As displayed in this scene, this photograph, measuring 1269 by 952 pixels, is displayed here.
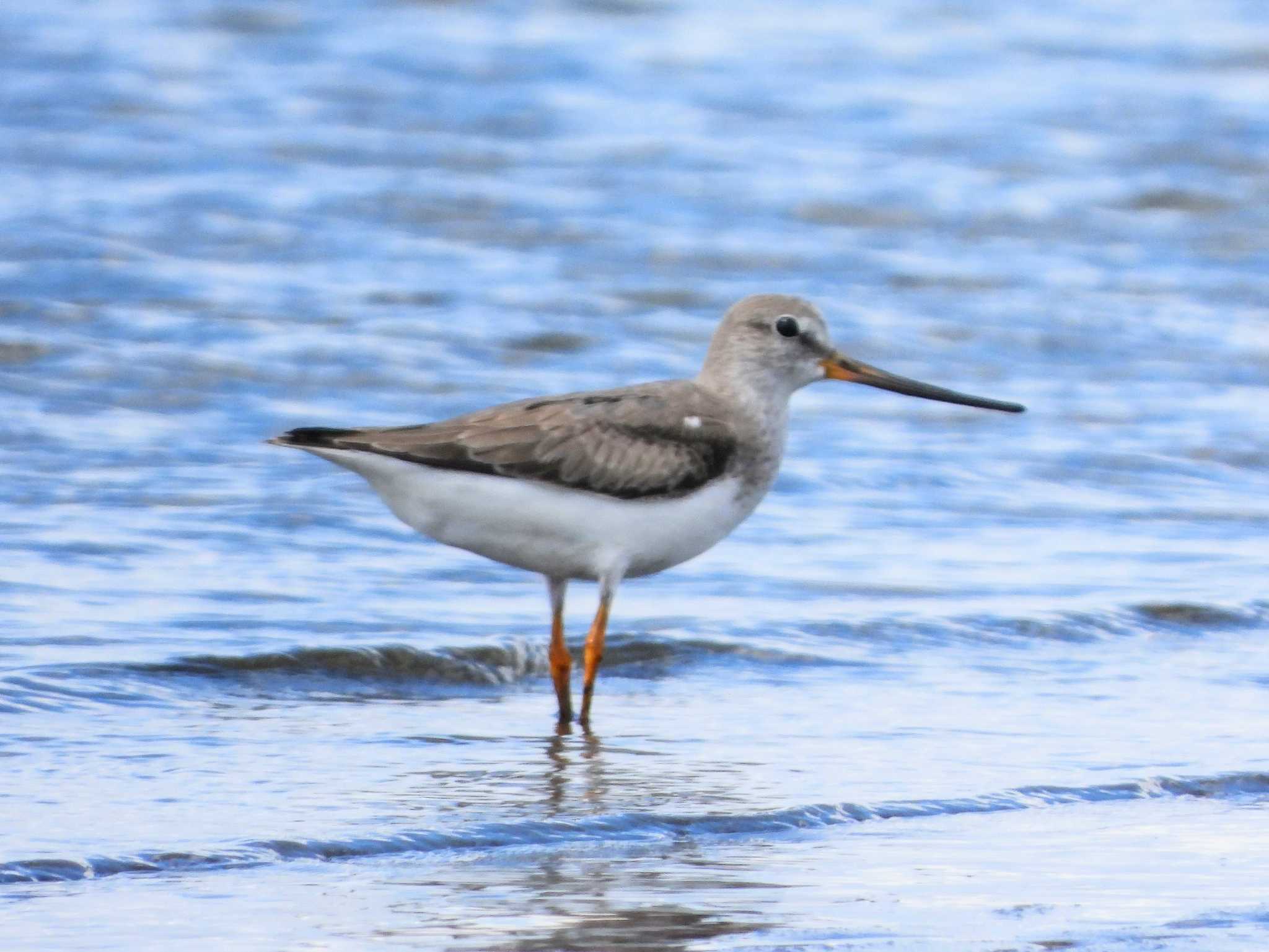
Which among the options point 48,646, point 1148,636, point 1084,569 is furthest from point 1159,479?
point 48,646

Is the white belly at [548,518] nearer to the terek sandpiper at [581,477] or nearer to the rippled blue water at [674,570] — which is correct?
the terek sandpiper at [581,477]

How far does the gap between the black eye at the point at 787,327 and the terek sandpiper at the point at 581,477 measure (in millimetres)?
305

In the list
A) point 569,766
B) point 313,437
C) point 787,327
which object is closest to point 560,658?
point 569,766

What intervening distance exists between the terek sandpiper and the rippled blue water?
21.2 inches

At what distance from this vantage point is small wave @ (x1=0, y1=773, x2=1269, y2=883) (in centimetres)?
520

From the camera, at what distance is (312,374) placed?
12.5m

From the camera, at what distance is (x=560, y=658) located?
23.7ft

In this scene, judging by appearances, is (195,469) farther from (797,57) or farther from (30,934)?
(797,57)

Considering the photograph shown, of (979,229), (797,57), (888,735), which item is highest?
(797,57)

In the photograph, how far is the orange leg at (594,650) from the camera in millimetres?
7164

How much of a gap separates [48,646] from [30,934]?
2.98 metres

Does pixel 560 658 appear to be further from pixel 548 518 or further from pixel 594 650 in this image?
pixel 548 518

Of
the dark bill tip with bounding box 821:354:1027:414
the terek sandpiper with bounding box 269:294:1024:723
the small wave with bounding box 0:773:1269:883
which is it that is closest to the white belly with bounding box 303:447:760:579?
the terek sandpiper with bounding box 269:294:1024:723

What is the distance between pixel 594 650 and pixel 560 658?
13 centimetres
